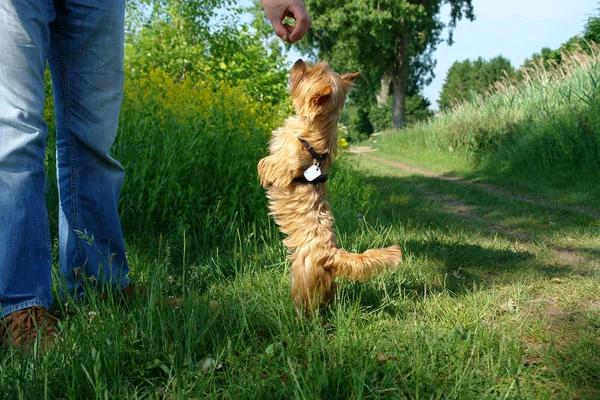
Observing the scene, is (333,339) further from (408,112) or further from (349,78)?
(408,112)

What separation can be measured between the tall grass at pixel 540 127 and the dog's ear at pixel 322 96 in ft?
21.9

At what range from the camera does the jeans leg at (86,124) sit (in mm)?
2666

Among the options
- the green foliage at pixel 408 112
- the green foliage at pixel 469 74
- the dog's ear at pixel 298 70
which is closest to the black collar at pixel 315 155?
the dog's ear at pixel 298 70

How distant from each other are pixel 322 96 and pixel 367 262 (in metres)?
0.99

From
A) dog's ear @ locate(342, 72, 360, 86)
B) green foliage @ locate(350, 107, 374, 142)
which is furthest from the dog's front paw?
green foliage @ locate(350, 107, 374, 142)

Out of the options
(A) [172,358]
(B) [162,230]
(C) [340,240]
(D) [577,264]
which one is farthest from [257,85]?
(A) [172,358]

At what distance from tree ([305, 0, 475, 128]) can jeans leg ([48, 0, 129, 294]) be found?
2498 centimetres

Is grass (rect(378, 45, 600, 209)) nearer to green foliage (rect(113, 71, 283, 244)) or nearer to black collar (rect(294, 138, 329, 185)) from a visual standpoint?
green foliage (rect(113, 71, 283, 244))

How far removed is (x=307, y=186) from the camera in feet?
9.41

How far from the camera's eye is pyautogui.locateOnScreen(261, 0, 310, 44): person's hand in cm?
277

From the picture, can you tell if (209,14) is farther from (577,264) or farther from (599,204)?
(577,264)

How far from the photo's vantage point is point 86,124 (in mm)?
2738

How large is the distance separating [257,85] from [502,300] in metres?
6.53

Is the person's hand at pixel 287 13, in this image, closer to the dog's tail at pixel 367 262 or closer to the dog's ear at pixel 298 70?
the dog's ear at pixel 298 70
